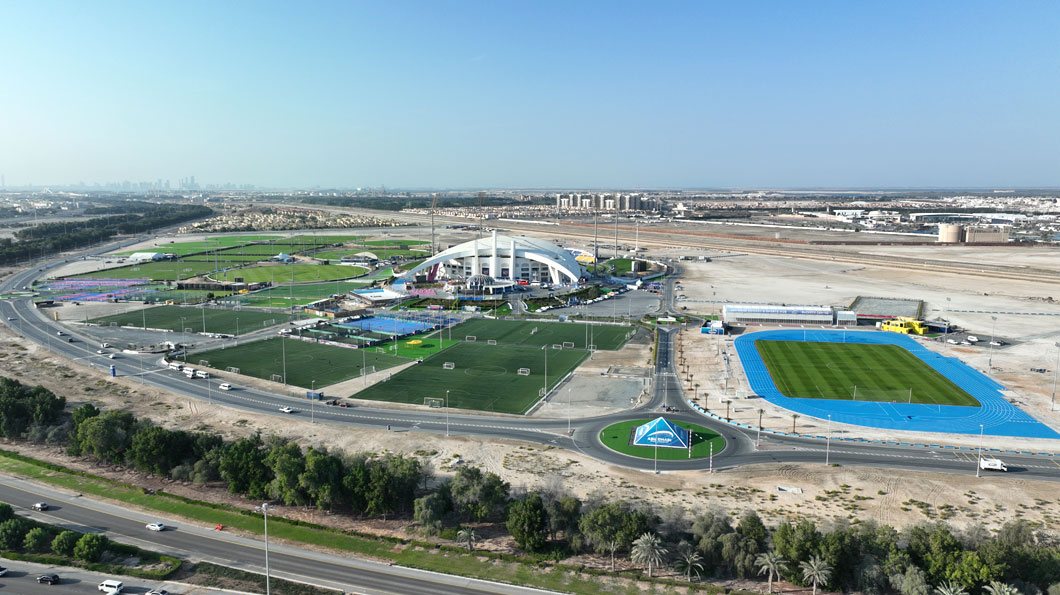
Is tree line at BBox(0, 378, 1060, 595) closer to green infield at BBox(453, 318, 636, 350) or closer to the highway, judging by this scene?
the highway

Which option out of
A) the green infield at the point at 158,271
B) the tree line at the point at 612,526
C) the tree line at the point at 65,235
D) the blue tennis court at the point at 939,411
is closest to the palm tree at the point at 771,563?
the tree line at the point at 612,526

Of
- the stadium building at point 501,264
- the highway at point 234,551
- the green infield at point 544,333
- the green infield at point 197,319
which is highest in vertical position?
the stadium building at point 501,264

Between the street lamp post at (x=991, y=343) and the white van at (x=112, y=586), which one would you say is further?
→ the street lamp post at (x=991, y=343)

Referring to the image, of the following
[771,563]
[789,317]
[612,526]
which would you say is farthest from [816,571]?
[789,317]

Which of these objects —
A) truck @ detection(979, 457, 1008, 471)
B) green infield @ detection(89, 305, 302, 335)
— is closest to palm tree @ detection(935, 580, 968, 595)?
truck @ detection(979, 457, 1008, 471)

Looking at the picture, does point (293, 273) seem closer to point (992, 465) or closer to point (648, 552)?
point (648, 552)

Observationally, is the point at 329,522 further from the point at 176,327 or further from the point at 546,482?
the point at 176,327

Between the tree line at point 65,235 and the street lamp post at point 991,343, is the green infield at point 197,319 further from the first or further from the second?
the street lamp post at point 991,343
